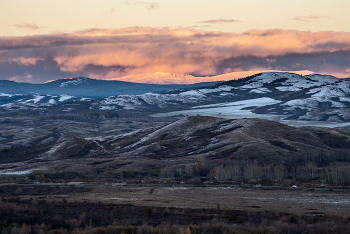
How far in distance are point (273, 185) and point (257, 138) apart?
75.7 m

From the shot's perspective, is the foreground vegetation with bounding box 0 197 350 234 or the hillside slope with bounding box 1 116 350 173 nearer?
the foreground vegetation with bounding box 0 197 350 234

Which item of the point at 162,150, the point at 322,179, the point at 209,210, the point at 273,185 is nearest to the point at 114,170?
the point at 162,150

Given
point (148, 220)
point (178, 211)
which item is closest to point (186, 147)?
point (178, 211)

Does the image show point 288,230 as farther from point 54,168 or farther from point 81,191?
point 54,168

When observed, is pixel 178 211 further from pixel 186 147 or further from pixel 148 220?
pixel 186 147

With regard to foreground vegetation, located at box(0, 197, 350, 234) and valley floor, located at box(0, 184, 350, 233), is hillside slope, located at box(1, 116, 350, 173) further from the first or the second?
foreground vegetation, located at box(0, 197, 350, 234)

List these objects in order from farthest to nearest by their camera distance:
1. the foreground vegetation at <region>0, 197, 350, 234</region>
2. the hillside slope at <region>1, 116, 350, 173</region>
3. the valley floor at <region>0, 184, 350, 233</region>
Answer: the hillside slope at <region>1, 116, 350, 173</region> → the valley floor at <region>0, 184, 350, 233</region> → the foreground vegetation at <region>0, 197, 350, 234</region>

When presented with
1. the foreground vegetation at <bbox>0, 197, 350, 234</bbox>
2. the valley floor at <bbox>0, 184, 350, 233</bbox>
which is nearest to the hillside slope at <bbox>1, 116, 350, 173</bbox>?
the valley floor at <bbox>0, 184, 350, 233</bbox>

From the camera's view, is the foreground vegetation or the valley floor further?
the valley floor

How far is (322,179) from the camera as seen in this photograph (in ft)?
281

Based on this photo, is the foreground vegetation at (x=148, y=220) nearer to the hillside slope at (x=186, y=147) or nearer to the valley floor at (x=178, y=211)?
the valley floor at (x=178, y=211)

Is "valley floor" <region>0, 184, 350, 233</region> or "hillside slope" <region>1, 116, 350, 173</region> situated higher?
"valley floor" <region>0, 184, 350, 233</region>

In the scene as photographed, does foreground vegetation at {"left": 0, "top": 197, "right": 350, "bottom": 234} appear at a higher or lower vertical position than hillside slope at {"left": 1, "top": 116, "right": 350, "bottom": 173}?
higher

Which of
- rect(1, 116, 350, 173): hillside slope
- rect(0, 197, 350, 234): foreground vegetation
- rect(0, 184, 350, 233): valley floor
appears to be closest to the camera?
rect(0, 197, 350, 234): foreground vegetation
